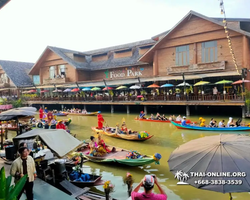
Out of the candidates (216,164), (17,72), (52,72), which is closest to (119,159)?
(216,164)

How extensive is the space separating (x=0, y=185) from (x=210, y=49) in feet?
75.5

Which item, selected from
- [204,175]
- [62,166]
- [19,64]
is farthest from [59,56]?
[204,175]

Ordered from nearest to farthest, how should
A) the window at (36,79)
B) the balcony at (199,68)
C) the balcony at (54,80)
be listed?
1. the balcony at (199,68)
2. the balcony at (54,80)
3. the window at (36,79)

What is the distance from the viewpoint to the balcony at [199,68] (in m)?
21.8

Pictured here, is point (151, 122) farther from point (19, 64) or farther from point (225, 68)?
point (19, 64)

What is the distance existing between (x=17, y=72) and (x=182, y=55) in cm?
3064

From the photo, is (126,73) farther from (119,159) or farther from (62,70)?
(119,159)

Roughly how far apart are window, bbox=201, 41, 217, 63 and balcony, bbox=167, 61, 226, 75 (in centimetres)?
60

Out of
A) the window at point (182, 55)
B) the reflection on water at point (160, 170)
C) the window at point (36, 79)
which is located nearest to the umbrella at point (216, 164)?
the reflection on water at point (160, 170)

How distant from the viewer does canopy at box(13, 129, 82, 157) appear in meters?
6.00

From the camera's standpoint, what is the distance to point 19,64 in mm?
43719

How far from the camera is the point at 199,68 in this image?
22875 mm

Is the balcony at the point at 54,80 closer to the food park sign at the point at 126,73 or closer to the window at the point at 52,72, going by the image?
the window at the point at 52,72

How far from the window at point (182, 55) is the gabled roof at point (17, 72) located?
1092 inches
